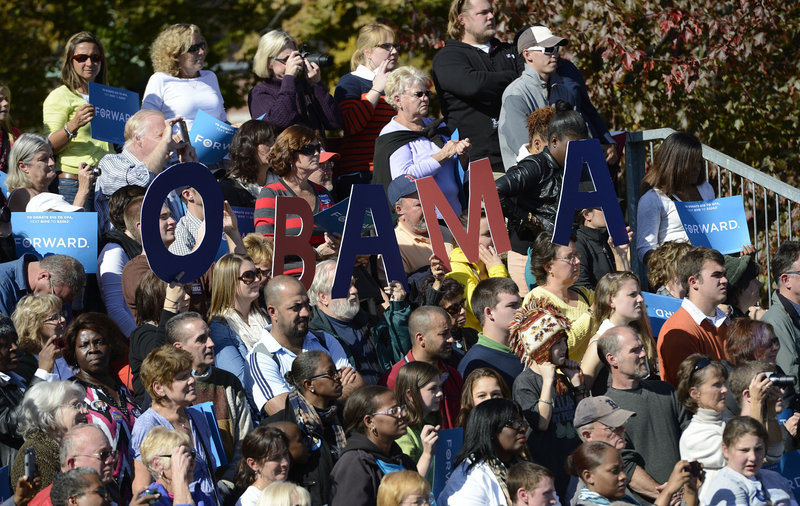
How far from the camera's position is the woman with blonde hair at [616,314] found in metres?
8.79

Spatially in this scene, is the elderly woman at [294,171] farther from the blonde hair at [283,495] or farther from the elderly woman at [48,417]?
the blonde hair at [283,495]

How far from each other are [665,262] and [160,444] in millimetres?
4500

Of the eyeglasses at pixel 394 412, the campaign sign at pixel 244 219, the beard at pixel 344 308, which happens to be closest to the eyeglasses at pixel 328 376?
the eyeglasses at pixel 394 412

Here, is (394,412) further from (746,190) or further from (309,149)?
(746,190)

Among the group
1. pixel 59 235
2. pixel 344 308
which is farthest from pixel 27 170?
pixel 344 308

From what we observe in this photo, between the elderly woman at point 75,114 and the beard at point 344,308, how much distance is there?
233 cm

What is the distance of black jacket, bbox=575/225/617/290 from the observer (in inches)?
391

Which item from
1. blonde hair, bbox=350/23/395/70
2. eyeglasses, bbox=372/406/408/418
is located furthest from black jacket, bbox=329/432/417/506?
blonde hair, bbox=350/23/395/70

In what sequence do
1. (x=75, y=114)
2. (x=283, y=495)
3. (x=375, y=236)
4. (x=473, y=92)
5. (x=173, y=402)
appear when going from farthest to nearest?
(x=473, y=92)
(x=75, y=114)
(x=375, y=236)
(x=173, y=402)
(x=283, y=495)

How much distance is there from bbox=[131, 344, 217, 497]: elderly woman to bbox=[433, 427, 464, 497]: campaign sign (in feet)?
3.97

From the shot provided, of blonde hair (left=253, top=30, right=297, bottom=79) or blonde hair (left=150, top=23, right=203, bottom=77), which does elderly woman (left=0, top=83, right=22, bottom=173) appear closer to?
blonde hair (left=150, top=23, right=203, bottom=77)

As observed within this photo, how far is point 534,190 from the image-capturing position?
1020 cm

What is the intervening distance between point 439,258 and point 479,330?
0.67 metres

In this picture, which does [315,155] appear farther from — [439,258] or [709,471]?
[709,471]
